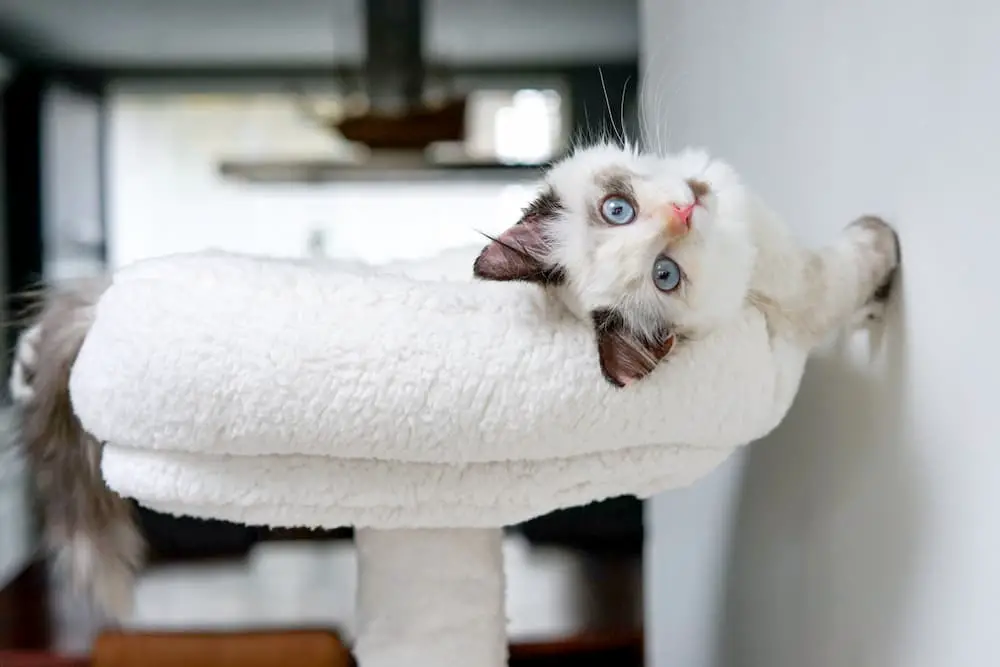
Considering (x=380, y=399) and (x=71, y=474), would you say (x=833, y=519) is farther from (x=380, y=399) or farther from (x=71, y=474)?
(x=71, y=474)

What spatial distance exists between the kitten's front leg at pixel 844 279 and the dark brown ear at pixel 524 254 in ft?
0.52

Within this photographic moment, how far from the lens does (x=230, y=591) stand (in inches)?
58.3

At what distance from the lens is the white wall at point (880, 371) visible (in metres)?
0.47

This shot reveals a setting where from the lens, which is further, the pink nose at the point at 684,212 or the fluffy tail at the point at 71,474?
the fluffy tail at the point at 71,474

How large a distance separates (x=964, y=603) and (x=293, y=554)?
139 cm

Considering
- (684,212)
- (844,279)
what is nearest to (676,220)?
(684,212)

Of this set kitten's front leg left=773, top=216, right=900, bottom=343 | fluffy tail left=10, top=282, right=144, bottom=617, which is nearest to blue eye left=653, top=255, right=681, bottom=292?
kitten's front leg left=773, top=216, right=900, bottom=343

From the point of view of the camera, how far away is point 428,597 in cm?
62

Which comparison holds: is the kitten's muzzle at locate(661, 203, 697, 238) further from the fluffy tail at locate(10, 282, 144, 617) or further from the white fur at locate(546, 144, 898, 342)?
the fluffy tail at locate(10, 282, 144, 617)

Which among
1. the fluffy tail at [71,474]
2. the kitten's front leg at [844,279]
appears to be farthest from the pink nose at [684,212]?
the fluffy tail at [71,474]

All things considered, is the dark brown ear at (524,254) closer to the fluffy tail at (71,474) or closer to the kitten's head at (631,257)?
the kitten's head at (631,257)

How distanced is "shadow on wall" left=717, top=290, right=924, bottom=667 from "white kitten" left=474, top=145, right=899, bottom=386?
0.07 m

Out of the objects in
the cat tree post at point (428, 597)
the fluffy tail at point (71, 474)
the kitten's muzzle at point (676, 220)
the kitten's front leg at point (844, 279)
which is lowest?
the cat tree post at point (428, 597)

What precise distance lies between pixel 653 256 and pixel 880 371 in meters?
0.20
